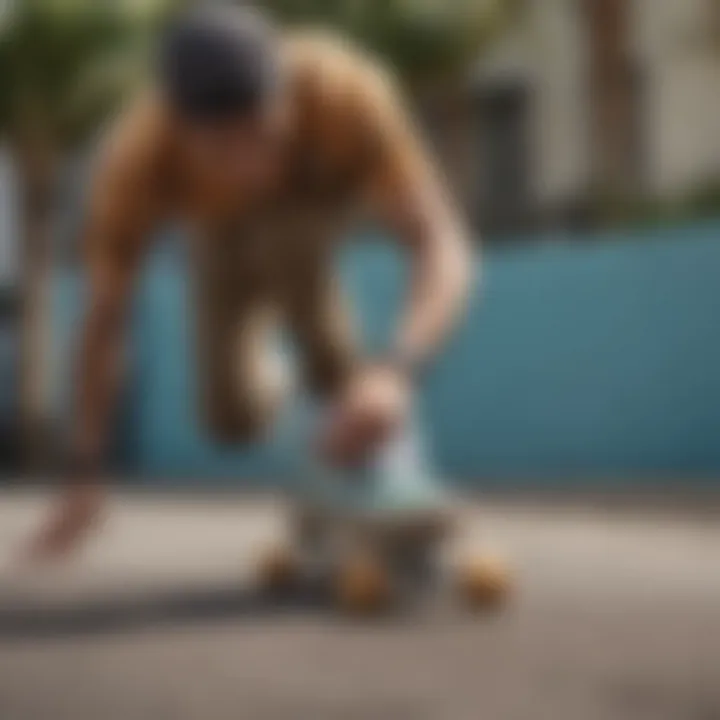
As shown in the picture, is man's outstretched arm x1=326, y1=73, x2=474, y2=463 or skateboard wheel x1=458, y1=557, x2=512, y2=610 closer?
man's outstretched arm x1=326, y1=73, x2=474, y2=463

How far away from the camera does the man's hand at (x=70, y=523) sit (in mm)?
1113

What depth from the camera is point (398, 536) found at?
1.17 meters

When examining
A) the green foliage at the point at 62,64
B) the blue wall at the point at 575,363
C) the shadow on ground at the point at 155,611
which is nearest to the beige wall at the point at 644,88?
the blue wall at the point at 575,363

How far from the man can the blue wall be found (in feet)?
4.43

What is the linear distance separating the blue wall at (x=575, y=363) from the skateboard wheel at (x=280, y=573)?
137cm

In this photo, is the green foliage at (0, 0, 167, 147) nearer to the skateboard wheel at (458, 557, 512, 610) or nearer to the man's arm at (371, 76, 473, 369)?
the man's arm at (371, 76, 473, 369)

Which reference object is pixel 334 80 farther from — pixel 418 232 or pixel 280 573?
pixel 280 573

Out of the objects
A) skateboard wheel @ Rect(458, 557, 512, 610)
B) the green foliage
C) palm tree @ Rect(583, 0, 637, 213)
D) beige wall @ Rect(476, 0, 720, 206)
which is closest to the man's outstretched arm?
skateboard wheel @ Rect(458, 557, 512, 610)

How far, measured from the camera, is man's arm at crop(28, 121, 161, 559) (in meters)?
1.15

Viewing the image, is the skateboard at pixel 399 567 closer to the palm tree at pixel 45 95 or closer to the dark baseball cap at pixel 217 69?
the dark baseball cap at pixel 217 69

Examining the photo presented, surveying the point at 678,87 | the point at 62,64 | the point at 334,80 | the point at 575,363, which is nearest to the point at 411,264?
the point at 334,80

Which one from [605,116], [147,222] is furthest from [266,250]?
[605,116]

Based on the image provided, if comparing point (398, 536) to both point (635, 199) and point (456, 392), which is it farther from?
point (635, 199)

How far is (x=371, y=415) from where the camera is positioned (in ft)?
3.26
